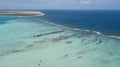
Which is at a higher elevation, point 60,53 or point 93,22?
point 60,53

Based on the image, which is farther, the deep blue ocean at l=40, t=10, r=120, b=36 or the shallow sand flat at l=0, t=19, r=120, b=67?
the deep blue ocean at l=40, t=10, r=120, b=36

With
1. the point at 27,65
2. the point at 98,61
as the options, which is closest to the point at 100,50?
the point at 98,61

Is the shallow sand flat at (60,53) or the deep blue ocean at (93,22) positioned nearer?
the shallow sand flat at (60,53)

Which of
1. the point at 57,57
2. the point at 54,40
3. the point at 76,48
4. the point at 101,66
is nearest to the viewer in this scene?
the point at 101,66

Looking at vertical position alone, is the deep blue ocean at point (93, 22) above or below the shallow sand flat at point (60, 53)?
below

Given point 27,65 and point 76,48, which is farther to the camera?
point 76,48

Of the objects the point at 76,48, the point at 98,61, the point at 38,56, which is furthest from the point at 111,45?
the point at 38,56

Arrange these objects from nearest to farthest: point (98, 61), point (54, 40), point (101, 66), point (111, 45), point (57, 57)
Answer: point (101, 66) → point (98, 61) → point (57, 57) → point (111, 45) → point (54, 40)

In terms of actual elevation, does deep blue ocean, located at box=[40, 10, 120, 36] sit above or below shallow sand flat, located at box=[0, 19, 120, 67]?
below

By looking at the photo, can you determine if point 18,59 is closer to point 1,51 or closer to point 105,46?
point 1,51

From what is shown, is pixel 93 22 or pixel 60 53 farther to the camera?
pixel 93 22
